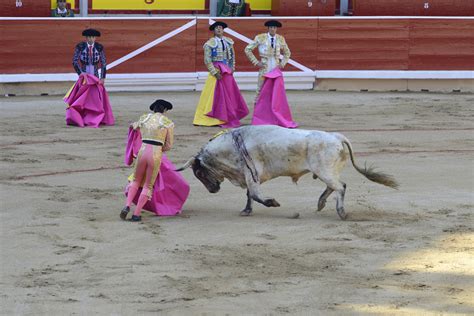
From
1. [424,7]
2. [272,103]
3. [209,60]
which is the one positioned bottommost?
[272,103]

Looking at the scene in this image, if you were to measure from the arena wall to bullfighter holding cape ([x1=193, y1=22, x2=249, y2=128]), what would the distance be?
3.03 m

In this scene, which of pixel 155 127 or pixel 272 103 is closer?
pixel 155 127

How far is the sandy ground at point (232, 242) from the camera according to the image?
630 centimetres

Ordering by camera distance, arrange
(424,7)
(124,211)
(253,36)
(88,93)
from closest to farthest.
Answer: (124,211) < (88,93) < (253,36) < (424,7)

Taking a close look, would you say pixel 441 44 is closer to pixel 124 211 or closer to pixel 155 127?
pixel 155 127

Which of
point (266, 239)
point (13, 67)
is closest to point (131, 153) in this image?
point (266, 239)

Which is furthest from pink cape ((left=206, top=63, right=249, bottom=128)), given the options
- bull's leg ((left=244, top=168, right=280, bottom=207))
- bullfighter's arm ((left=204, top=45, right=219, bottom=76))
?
bull's leg ((left=244, top=168, right=280, bottom=207))

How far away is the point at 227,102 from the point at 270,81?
536 mm

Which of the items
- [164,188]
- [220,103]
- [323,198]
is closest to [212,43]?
[220,103]

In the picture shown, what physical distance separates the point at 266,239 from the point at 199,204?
134cm

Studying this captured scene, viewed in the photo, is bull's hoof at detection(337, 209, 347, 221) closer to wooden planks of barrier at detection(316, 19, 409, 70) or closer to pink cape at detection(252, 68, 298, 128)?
pink cape at detection(252, 68, 298, 128)

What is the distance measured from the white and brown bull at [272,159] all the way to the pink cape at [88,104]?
4.70 meters

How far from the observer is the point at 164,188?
8469 millimetres

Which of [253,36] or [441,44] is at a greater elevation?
[253,36]
